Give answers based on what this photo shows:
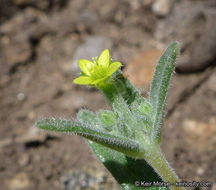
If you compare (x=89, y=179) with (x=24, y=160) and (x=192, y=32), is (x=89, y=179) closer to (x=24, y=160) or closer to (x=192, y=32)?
(x=24, y=160)

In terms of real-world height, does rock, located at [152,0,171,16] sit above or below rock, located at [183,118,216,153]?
above

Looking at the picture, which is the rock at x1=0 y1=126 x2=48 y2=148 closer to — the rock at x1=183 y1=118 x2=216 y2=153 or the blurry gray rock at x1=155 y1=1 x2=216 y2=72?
the rock at x1=183 y1=118 x2=216 y2=153

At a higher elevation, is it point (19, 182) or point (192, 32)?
point (192, 32)

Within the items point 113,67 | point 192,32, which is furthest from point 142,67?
point 113,67

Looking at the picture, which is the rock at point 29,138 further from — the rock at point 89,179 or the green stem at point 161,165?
the green stem at point 161,165

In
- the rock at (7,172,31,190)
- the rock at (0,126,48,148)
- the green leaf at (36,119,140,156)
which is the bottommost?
the green leaf at (36,119,140,156)

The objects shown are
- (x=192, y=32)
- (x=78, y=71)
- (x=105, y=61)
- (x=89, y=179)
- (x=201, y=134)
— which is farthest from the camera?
(x=78, y=71)

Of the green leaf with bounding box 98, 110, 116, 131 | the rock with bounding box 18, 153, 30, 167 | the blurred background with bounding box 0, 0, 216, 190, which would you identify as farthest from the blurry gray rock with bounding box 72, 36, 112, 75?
the green leaf with bounding box 98, 110, 116, 131

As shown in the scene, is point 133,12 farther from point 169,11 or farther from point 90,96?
point 90,96
